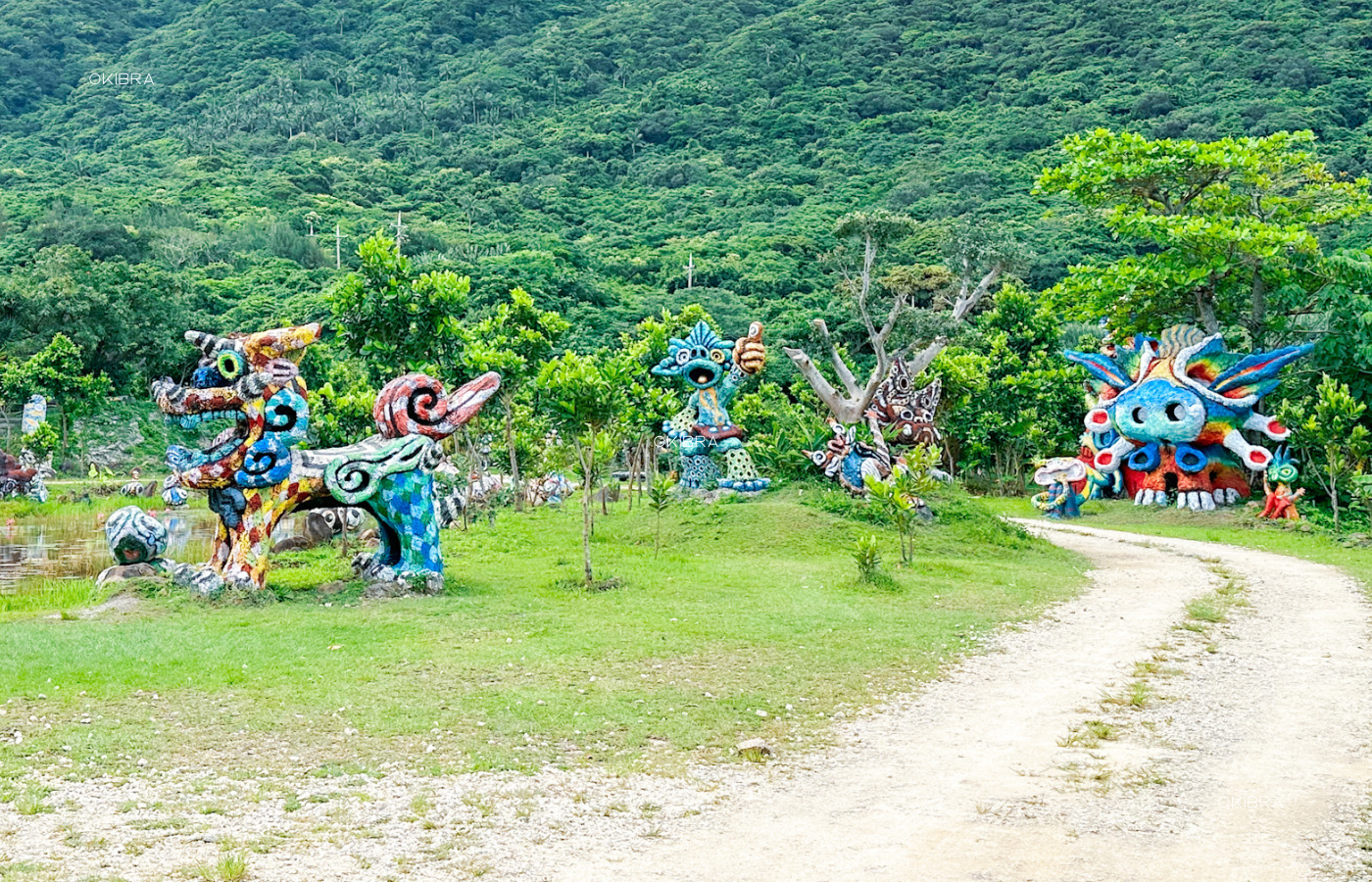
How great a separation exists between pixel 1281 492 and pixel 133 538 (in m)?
22.0

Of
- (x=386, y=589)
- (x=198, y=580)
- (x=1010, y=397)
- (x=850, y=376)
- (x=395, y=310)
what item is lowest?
(x=386, y=589)

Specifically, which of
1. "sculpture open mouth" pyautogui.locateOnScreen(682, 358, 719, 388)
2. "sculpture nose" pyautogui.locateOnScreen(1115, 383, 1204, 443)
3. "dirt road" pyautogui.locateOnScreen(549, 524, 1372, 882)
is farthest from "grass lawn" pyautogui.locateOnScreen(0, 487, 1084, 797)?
"sculpture nose" pyautogui.locateOnScreen(1115, 383, 1204, 443)

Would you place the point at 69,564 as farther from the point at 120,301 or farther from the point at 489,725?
the point at 120,301

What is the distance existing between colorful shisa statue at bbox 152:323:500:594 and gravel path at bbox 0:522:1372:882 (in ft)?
21.4

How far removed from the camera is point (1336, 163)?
57875mm

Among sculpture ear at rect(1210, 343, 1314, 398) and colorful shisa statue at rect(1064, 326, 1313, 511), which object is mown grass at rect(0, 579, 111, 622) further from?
sculpture ear at rect(1210, 343, 1314, 398)

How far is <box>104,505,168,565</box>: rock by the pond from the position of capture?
48.0 feet

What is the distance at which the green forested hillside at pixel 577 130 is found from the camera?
57250mm

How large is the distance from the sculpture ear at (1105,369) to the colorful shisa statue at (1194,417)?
0.57 m

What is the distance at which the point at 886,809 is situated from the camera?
6.73 metres

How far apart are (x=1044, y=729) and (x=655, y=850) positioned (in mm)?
3746

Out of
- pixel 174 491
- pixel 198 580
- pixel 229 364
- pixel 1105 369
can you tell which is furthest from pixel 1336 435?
pixel 174 491

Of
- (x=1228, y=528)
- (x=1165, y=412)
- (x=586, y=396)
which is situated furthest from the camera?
(x=1165, y=412)

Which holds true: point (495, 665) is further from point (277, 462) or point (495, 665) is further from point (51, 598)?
point (51, 598)
